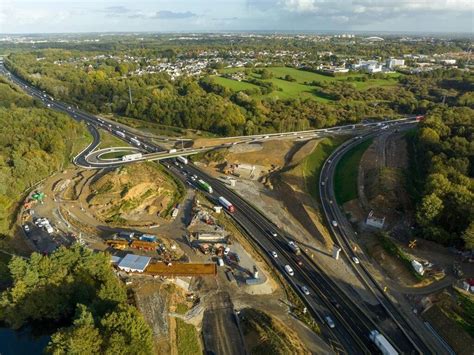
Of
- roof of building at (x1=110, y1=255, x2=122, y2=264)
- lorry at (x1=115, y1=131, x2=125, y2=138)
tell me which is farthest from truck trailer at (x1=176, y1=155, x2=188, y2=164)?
roof of building at (x1=110, y1=255, x2=122, y2=264)

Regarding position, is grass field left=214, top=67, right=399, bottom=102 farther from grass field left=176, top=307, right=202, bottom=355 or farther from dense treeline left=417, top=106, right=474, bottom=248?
grass field left=176, top=307, right=202, bottom=355

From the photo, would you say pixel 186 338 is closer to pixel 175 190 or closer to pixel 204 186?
pixel 204 186

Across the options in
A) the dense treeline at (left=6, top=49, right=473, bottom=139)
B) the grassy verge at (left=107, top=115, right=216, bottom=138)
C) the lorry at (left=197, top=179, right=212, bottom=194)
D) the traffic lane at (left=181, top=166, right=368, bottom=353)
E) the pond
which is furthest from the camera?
the dense treeline at (left=6, top=49, right=473, bottom=139)

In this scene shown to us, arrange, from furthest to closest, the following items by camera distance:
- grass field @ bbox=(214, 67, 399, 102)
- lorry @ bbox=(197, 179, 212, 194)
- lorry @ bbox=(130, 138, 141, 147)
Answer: grass field @ bbox=(214, 67, 399, 102) → lorry @ bbox=(130, 138, 141, 147) → lorry @ bbox=(197, 179, 212, 194)

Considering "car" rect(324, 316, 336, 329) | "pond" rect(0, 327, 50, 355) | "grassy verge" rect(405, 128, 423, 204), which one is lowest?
"pond" rect(0, 327, 50, 355)

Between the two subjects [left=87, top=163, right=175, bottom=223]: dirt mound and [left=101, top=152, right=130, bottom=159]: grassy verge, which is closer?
[left=87, top=163, right=175, bottom=223]: dirt mound

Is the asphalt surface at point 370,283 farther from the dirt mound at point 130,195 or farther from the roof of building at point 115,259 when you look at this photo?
the roof of building at point 115,259

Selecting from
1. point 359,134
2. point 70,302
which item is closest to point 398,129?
point 359,134
